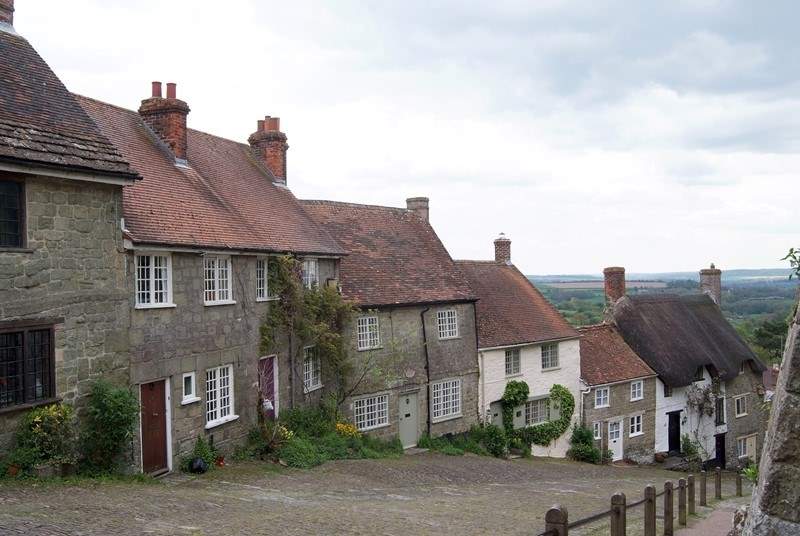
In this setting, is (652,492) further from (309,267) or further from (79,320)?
(309,267)

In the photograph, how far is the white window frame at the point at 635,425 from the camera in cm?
3369

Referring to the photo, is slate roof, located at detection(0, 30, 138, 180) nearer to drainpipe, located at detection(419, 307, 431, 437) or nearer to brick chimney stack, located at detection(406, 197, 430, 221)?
drainpipe, located at detection(419, 307, 431, 437)

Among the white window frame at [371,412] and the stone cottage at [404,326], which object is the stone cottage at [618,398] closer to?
the stone cottage at [404,326]

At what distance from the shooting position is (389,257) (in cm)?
2848

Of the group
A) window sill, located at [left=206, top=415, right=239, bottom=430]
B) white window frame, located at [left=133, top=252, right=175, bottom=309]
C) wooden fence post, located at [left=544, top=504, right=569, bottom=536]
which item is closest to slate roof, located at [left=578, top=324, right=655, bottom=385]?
window sill, located at [left=206, top=415, right=239, bottom=430]

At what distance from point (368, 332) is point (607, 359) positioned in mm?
13924

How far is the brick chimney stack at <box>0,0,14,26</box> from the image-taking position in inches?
599

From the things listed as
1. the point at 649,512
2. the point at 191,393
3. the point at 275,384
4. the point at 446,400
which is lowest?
the point at 446,400

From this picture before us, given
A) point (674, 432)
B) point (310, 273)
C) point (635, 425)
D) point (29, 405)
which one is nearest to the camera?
point (29, 405)

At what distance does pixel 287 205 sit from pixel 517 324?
1166cm

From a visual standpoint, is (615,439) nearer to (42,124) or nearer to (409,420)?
(409,420)

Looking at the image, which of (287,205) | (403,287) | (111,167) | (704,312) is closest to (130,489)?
(111,167)

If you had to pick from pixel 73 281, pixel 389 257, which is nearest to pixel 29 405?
pixel 73 281

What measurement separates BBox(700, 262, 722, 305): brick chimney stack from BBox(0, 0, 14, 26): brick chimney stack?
134 ft
